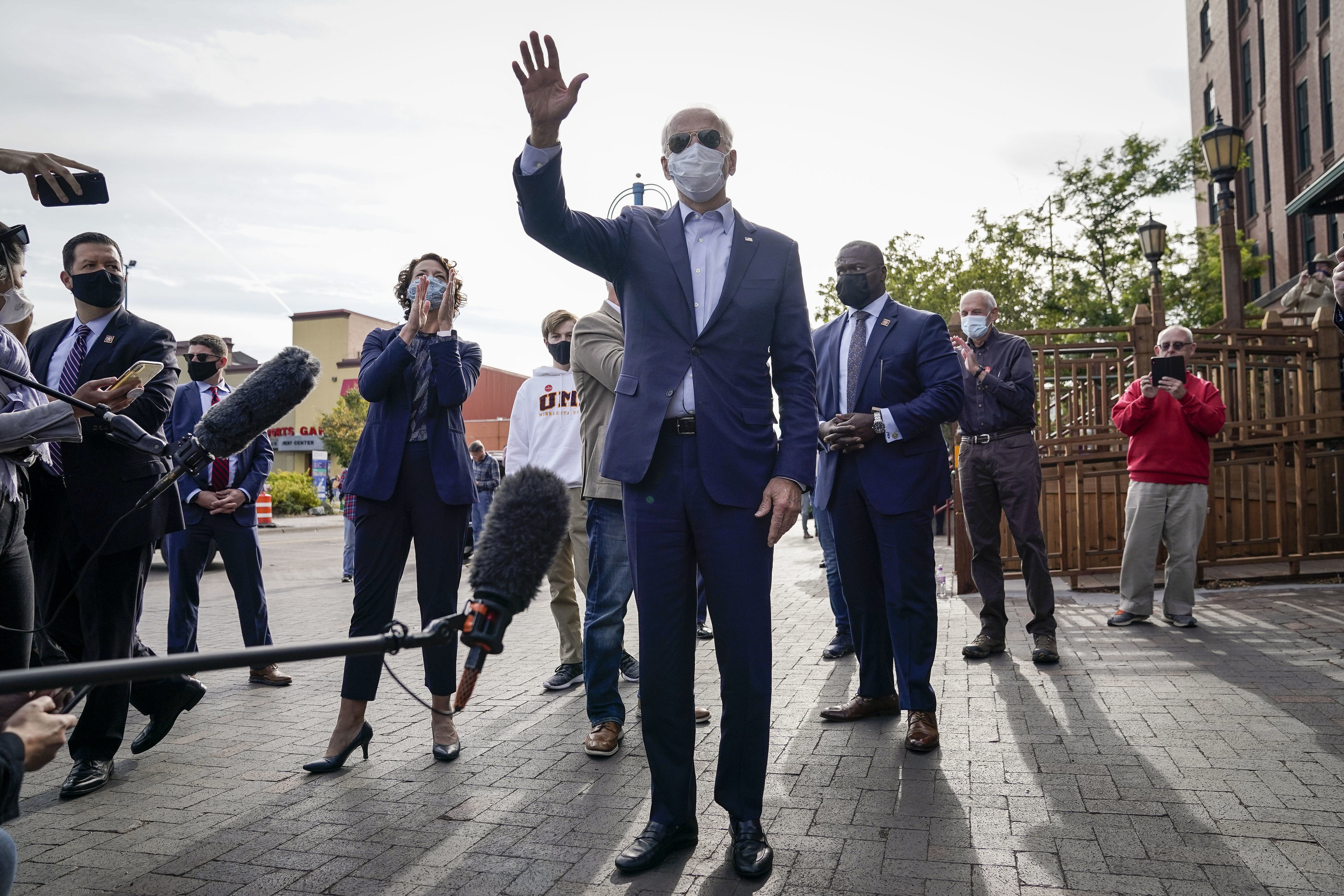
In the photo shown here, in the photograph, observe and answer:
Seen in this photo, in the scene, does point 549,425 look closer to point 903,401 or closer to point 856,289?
point 856,289

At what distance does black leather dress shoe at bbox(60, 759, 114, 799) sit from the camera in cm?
393

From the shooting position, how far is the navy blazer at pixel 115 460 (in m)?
4.02

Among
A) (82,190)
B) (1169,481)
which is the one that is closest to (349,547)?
(1169,481)

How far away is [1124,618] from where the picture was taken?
7.52 meters

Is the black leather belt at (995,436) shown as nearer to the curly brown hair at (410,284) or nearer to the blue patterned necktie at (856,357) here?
the blue patterned necktie at (856,357)

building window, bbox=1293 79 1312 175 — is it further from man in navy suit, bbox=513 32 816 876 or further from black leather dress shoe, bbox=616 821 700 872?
black leather dress shoe, bbox=616 821 700 872

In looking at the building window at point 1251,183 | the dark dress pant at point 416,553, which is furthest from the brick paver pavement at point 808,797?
the building window at point 1251,183

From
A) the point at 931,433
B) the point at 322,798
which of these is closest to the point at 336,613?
the point at 322,798

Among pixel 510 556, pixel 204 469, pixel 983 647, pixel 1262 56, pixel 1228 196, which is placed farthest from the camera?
pixel 1262 56

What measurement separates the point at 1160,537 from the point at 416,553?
19.7 ft

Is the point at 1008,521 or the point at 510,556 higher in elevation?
the point at 510,556

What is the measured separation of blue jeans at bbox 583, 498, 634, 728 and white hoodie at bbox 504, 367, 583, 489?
1.25 m

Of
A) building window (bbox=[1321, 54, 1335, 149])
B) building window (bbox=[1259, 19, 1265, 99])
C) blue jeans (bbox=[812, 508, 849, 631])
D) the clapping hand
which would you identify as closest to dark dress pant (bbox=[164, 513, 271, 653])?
blue jeans (bbox=[812, 508, 849, 631])

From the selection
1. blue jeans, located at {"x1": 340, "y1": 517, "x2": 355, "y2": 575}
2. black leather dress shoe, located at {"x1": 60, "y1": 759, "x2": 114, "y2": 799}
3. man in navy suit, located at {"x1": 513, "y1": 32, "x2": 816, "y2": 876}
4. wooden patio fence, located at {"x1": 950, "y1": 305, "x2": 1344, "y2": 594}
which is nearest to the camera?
man in navy suit, located at {"x1": 513, "y1": 32, "x2": 816, "y2": 876}
